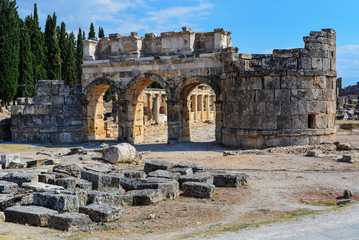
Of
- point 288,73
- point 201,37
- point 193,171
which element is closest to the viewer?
point 193,171

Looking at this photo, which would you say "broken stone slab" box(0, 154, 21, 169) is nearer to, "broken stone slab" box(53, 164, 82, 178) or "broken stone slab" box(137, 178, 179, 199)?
"broken stone slab" box(53, 164, 82, 178)

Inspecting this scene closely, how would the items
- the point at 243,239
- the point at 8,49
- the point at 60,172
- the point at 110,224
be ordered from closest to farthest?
Answer: the point at 243,239 < the point at 110,224 < the point at 60,172 < the point at 8,49

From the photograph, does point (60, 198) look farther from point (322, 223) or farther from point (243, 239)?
point (322, 223)

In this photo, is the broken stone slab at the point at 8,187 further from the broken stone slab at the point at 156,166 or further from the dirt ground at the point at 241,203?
the broken stone slab at the point at 156,166

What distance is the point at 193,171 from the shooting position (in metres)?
11.1

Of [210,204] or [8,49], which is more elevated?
[8,49]

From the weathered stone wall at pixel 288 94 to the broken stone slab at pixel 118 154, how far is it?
5164 mm

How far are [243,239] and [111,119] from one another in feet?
73.4

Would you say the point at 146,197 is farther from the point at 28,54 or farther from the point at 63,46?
the point at 63,46

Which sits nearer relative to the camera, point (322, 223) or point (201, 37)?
point (322, 223)

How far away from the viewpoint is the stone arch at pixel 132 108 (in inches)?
749

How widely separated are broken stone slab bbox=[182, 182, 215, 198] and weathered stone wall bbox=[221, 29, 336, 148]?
23.9 ft

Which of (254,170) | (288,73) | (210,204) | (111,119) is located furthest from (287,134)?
(111,119)

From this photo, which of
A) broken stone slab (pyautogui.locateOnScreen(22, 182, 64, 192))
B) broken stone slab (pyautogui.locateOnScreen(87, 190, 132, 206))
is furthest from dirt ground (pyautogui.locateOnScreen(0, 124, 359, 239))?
broken stone slab (pyautogui.locateOnScreen(22, 182, 64, 192))
